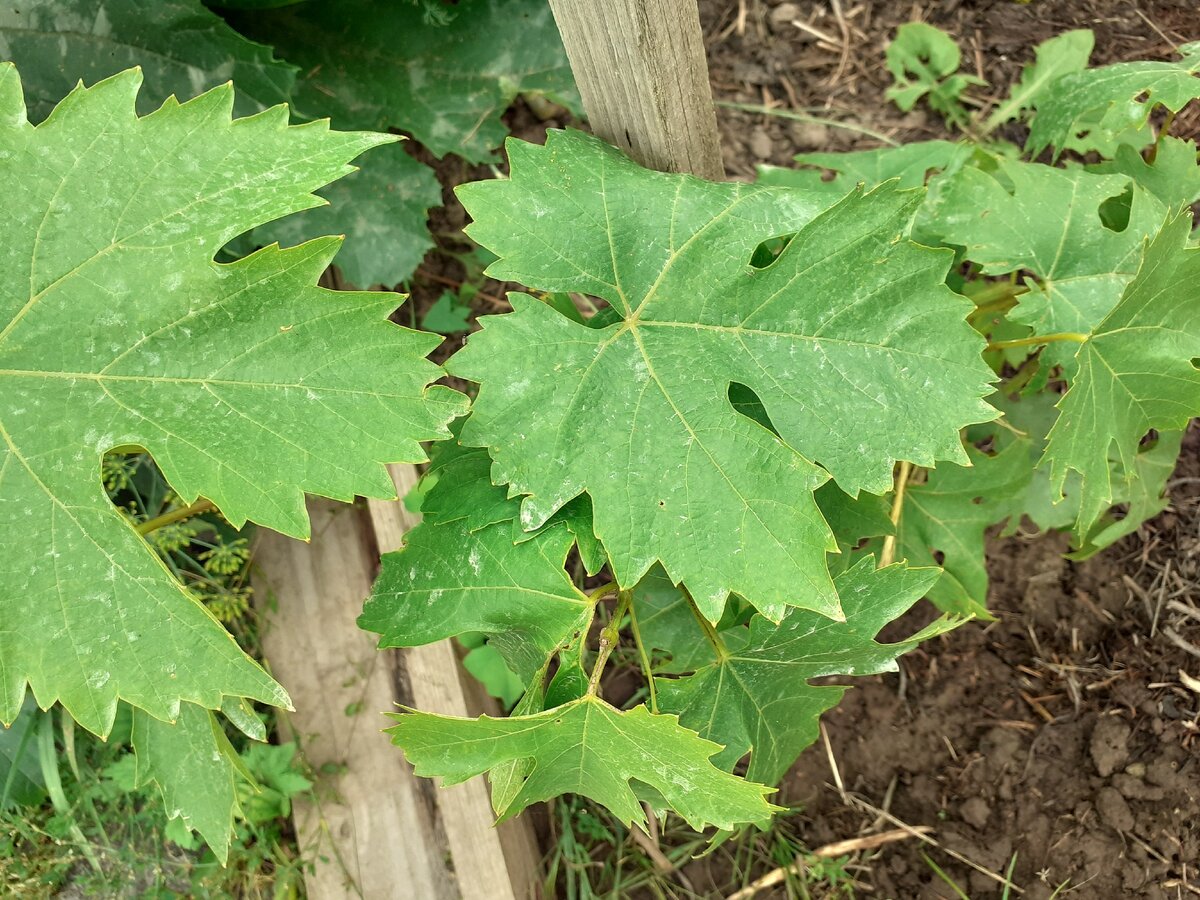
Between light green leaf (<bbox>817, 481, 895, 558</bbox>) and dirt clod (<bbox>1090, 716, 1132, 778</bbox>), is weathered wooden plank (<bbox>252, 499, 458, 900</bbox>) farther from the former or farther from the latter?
dirt clod (<bbox>1090, 716, 1132, 778</bbox>)

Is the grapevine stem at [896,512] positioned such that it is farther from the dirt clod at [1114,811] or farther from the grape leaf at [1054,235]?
the dirt clod at [1114,811]

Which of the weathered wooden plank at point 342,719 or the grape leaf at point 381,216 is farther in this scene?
the grape leaf at point 381,216

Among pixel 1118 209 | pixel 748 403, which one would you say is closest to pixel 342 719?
pixel 748 403

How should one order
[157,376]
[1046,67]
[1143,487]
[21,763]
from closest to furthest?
[157,376] → [1143,487] → [21,763] → [1046,67]

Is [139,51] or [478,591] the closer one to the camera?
[478,591]

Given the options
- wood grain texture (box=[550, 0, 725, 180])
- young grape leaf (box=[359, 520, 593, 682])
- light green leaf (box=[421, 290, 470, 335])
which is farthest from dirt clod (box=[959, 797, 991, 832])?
light green leaf (box=[421, 290, 470, 335])

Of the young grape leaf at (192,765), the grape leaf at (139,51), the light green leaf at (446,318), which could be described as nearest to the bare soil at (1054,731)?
the young grape leaf at (192,765)

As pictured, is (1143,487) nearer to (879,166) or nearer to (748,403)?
(879,166)
